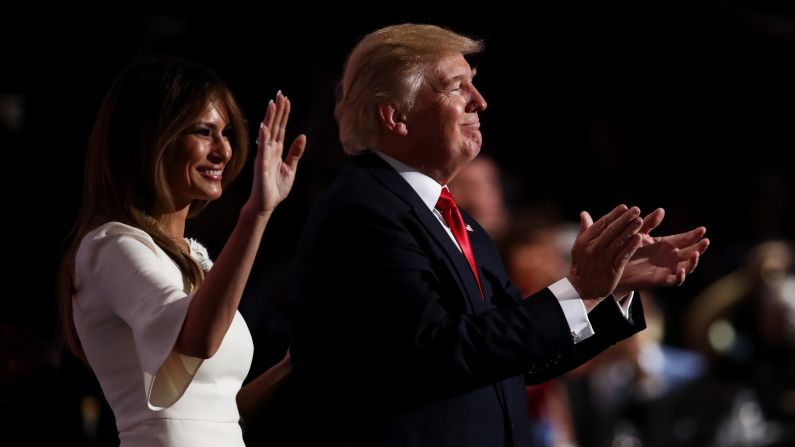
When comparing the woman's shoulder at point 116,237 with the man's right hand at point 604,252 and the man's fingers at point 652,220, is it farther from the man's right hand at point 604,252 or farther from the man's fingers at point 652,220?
the man's fingers at point 652,220

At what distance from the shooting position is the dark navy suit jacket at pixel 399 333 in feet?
8.85

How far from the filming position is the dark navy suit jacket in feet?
8.85

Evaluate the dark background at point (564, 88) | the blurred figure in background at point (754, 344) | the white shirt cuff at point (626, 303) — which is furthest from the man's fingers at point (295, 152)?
the blurred figure in background at point (754, 344)

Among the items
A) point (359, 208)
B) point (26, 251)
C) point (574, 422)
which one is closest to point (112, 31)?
point (26, 251)

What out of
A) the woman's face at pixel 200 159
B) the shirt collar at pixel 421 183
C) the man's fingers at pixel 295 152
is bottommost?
the shirt collar at pixel 421 183

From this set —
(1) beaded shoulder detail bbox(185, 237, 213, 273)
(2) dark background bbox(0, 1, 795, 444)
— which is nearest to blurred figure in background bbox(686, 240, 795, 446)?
(2) dark background bbox(0, 1, 795, 444)

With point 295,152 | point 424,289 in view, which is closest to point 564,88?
point 424,289

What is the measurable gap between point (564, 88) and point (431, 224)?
187 inches

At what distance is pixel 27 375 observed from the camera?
358 cm

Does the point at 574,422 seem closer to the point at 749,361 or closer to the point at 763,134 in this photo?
the point at 749,361

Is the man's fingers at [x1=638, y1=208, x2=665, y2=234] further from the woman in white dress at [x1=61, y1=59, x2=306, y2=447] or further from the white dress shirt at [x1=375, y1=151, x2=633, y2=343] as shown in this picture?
the woman in white dress at [x1=61, y1=59, x2=306, y2=447]

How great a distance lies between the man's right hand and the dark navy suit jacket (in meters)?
0.09

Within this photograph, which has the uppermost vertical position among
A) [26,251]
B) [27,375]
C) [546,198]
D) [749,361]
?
[26,251]

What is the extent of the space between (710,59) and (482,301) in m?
4.97
